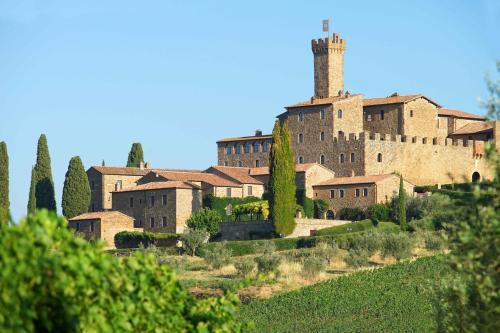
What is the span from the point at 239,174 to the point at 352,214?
8898mm

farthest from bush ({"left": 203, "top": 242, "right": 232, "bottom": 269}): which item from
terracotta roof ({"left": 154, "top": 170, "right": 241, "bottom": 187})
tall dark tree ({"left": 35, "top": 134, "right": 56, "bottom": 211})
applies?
tall dark tree ({"left": 35, "top": 134, "right": 56, "bottom": 211})

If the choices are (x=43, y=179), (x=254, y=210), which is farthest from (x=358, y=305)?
(x=43, y=179)

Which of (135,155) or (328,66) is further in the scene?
(135,155)

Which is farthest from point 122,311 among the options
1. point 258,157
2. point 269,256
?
point 258,157

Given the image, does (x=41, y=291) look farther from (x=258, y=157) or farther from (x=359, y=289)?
Result: (x=258, y=157)

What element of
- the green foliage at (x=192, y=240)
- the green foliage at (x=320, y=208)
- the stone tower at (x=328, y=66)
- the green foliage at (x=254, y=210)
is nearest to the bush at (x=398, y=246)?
the green foliage at (x=192, y=240)

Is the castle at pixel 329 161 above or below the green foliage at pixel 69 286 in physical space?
above

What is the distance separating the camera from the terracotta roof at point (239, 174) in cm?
7144

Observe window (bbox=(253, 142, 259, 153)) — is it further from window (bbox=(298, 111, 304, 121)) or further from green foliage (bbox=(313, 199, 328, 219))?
green foliage (bbox=(313, 199, 328, 219))

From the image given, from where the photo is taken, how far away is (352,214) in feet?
222

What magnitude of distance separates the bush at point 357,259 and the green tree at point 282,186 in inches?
335

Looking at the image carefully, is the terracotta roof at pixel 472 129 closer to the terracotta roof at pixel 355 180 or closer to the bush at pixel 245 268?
the terracotta roof at pixel 355 180

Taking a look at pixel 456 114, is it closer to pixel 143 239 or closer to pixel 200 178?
pixel 200 178

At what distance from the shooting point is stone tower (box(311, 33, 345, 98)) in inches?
3098
